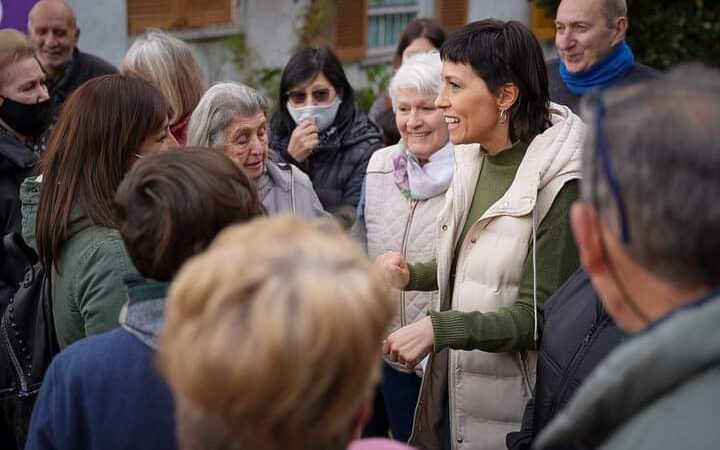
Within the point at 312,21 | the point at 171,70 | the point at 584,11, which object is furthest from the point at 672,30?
the point at 171,70

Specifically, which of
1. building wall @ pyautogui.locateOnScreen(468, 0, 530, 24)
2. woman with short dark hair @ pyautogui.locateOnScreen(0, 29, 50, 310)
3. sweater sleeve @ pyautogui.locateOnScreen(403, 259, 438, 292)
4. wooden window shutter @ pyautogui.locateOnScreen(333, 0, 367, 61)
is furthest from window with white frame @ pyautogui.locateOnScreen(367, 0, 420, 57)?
sweater sleeve @ pyautogui.locateOnScreen(403, 259, 438, 292)

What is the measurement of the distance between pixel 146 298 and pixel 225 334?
27.9 inches

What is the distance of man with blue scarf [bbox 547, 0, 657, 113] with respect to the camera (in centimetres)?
435

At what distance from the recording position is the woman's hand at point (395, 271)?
2.91 m

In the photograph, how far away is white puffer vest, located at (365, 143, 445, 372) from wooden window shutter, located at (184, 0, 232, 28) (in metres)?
5.09

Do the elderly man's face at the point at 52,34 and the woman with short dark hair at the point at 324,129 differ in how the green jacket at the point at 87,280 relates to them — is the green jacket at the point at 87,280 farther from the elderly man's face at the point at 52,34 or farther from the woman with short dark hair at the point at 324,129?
the elderly man's face at the point at 52,34

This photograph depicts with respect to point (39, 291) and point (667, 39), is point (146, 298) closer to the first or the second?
point (39, 291)

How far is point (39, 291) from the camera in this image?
2703 millimetres

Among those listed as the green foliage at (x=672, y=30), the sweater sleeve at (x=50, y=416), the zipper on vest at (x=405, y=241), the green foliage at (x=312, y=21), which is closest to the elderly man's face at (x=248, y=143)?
the zipper on vest at (x=405, y=241)

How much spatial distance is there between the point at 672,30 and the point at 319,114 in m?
5.60

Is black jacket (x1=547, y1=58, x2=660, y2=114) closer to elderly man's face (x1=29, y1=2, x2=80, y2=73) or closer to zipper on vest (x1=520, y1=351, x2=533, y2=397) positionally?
zipper on vest (x1=520, y1=351, x2=533, y2=397)

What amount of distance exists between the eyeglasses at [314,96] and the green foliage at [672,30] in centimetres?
512

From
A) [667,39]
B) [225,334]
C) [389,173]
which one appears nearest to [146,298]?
[225,334]

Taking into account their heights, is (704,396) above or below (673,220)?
below
